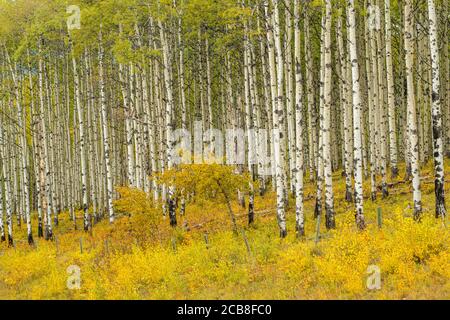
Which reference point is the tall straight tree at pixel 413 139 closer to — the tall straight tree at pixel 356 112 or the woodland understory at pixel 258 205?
the woodland understory at pixel 258 205

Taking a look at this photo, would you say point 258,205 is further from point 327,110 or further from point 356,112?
point 356,112

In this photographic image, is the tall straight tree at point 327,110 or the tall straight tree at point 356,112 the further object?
the tall straight tree at point 327,110

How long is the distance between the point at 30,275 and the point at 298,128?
1005 centimetres

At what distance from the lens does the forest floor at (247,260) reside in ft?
30.9

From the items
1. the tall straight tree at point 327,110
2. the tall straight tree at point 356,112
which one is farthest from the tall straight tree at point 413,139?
the tall straight tree at point 327,110

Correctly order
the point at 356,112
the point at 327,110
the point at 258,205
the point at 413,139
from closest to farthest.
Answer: the point at 413,139 < the point at 356,112 < the point at 327,110 < the point at 258,205

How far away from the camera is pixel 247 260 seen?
12258mm

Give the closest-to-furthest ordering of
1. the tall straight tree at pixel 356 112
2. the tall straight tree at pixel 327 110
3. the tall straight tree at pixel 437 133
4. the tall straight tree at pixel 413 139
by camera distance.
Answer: the tall straight tree at pixel 437 133
the tall straight tree at pixel 413 139
the tall straight tree at pixel 356 112
the tall straight tree at pixel 327 110

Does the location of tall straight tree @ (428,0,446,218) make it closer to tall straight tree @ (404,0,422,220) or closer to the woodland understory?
the woodland understory

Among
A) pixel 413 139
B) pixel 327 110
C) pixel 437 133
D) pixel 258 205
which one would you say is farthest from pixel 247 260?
pixel 258 205

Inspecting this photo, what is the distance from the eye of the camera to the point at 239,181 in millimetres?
14984
